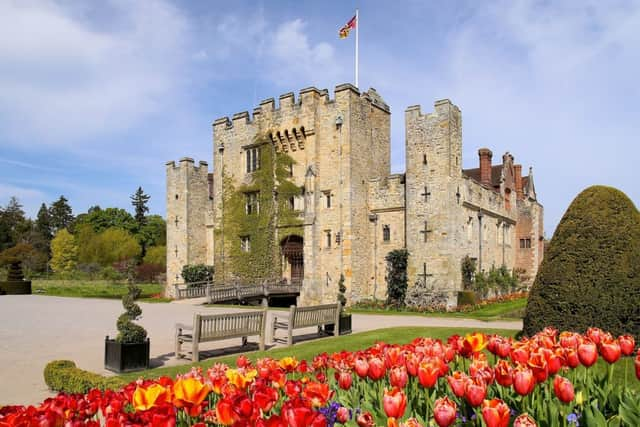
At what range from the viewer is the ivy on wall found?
29812 millimetres

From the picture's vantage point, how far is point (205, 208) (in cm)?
3600

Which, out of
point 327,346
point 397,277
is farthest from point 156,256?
point 327,346

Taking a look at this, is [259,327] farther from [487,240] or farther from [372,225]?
[487,240]

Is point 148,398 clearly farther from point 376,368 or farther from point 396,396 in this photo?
point 376,368

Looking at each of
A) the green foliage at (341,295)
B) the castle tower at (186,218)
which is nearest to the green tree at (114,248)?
the castle tower at (186,218)

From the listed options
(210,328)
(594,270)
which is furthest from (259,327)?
(594,270)

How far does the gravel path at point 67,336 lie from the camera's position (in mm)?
9142

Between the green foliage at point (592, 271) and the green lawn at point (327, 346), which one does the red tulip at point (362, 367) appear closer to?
the green foliage at point (592, 271)

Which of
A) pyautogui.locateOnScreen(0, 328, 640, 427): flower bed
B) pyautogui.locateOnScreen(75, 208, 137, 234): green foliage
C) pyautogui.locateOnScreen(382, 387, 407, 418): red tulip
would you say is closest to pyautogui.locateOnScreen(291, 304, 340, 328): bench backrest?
pyautogui.locateOnScreen(0, 328, 640, 427): flower bed

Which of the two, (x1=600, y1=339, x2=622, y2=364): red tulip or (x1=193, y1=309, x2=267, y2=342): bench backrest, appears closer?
(x1=600, y1=339, x2=622, y2=364): red tulip

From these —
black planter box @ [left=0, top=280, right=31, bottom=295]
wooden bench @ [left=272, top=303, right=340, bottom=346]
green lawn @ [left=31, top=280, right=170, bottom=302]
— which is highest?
wooden bench @ [left=272, top=303, right=340, bottom=346]

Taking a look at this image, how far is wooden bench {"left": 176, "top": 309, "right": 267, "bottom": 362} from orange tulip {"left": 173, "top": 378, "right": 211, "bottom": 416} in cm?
770

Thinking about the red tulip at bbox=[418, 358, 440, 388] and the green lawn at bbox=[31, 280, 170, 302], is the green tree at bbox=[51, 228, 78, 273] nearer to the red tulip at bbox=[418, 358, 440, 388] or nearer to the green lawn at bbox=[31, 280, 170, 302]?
the green lawn at bbox=[31, 280, 170, 302]

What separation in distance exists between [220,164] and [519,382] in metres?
31.6
